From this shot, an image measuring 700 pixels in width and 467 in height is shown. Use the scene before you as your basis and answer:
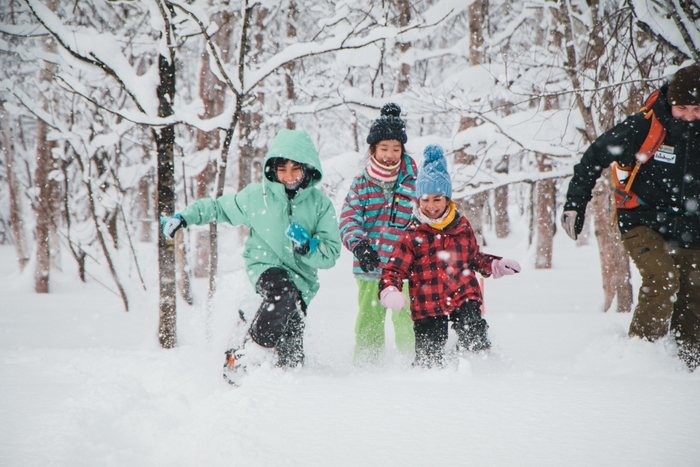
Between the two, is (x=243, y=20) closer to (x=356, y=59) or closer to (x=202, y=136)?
(x=356, y=59)

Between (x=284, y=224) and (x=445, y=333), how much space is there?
1301 millimetres

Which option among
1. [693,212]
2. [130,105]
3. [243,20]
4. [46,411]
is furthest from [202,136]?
[693,212]

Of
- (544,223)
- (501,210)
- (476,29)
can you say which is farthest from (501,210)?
(476,29)

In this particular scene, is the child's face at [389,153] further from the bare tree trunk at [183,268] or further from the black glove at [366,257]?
the bare tree trunk at [183,268]

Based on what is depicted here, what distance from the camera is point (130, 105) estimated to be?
9195 mm

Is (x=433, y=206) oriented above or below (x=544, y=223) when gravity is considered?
above

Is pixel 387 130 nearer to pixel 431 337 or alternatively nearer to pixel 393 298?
pixel 393 298

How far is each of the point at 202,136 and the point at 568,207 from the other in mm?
8044

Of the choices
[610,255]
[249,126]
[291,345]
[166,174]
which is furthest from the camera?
[249,126]

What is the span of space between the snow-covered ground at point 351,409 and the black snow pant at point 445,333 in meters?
0.14

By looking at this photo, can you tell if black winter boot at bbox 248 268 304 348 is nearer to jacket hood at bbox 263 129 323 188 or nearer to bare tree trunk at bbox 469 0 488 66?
jacket hood at bbox 263 129 323 188

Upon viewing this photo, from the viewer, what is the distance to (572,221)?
286cm

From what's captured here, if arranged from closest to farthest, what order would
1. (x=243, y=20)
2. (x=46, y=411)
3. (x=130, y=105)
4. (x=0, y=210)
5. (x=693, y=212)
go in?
(x=46, y=411), (x=693, y=212), (x=243, y=20), (x=130, y=105), (x=0, y=210)

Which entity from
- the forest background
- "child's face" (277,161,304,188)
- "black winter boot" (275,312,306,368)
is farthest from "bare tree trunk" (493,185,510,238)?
"black winter boot" (275,312,306,368)
